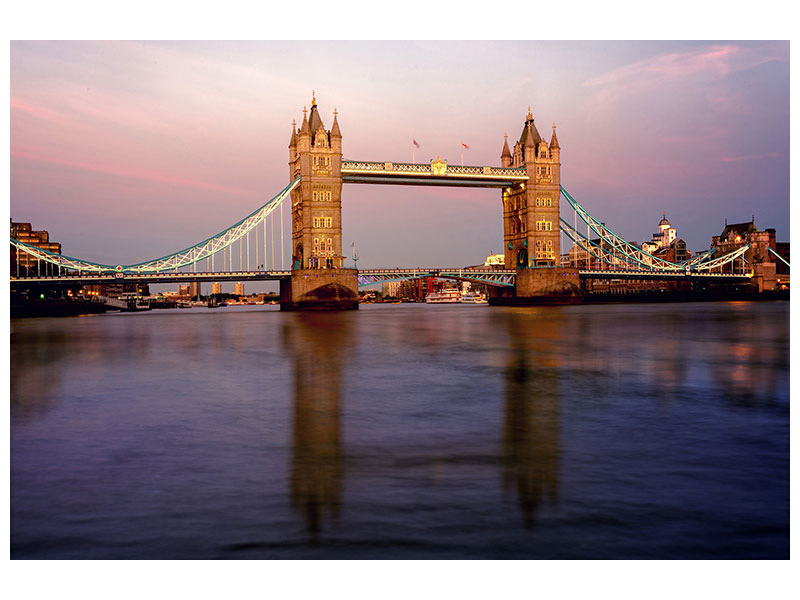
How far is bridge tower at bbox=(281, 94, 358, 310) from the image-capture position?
6181 centimetres

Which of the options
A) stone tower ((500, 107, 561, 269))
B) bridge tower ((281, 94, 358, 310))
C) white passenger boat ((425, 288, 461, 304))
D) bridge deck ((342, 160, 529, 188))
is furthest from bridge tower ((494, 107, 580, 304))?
white passenger boat ((425, 288, 461, 304))

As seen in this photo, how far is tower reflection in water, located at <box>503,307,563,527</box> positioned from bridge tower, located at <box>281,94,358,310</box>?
151ft

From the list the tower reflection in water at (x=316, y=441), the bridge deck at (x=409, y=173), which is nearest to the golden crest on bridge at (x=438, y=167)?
the bridge deck at (x=409, y=173)

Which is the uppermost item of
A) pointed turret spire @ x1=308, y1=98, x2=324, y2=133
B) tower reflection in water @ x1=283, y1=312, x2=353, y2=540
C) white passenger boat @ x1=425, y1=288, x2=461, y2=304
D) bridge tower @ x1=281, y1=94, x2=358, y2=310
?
pointed turret spire @ x1=308, y1=98, x2=324, y2=133

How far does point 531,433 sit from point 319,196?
5738cm

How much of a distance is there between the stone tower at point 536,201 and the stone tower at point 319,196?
22.6 metres

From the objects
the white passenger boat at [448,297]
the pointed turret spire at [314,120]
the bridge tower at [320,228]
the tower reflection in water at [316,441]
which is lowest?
the tower reflection in water at [316,441]

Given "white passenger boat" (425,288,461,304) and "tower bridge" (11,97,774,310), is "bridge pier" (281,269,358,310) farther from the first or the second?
"white passenger boat" (425,288,461,304)

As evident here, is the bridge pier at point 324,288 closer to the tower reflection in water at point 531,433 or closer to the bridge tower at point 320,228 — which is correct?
the bridge tower at point 320,228

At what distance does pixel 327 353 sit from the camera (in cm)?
1955

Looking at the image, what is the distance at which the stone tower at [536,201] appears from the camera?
245ft

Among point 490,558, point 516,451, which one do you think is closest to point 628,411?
point 516,451

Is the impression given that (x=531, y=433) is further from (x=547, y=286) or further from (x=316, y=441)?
(x=547, y=286)
